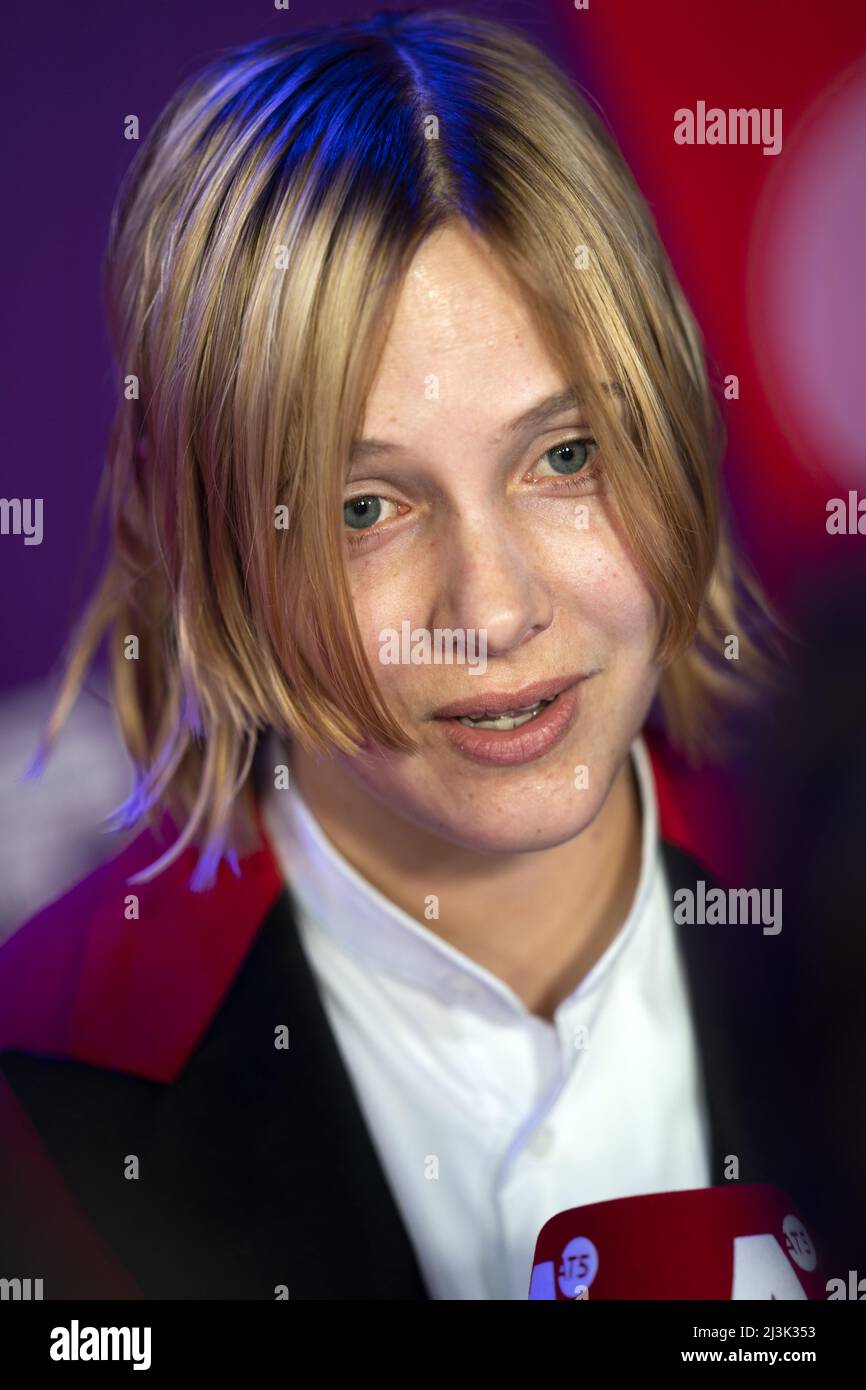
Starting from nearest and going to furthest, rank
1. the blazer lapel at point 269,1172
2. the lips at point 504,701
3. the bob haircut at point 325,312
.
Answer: the bob haircut at point 325,312 < the lips at point 504,701 < the blazer lapel at point 269,1172

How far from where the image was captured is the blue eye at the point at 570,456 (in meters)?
1.03

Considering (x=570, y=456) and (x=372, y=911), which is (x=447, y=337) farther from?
(x=372, y=911)

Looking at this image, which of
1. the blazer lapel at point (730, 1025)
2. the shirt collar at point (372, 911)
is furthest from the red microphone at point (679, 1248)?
the shirt collar at point (372, 911)

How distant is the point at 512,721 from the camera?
42.1 inches

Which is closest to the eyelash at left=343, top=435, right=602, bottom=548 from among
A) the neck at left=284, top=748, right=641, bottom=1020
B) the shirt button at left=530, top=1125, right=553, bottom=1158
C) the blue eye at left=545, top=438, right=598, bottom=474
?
the blue eye at left=545, top=438, right=598, bottom=474

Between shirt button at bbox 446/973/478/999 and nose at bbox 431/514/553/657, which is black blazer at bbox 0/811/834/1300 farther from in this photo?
nose at bbox 431/514/553/657

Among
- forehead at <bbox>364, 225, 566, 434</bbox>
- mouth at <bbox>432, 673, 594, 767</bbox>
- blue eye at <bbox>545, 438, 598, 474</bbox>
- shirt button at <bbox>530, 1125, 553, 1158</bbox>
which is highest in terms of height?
forehead at <bbox>364, 225, 566, 434</bbox>

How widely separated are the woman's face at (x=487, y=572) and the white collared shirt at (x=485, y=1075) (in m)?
0.14

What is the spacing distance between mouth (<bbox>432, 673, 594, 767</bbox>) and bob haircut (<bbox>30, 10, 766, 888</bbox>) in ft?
0.17

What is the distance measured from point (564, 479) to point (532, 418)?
8cm

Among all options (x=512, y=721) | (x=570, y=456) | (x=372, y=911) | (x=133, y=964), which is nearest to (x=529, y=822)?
(x=512, y=721)

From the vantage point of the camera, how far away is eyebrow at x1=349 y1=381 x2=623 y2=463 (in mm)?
963

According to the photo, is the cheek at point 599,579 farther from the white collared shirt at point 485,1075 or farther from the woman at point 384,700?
the white collared shirt at point 485,1075
